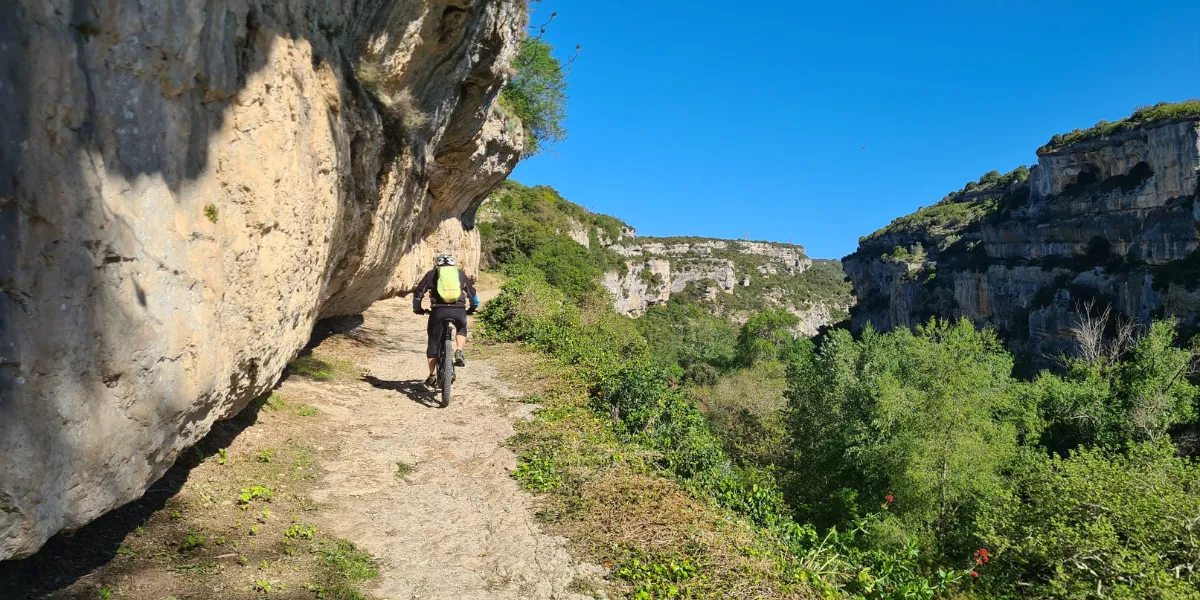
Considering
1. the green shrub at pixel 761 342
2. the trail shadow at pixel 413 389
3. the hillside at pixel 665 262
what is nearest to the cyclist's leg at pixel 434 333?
the trail shadow at pixel 413 389

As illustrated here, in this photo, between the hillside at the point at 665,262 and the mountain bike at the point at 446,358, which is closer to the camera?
the mountain bike at the point at 446,358

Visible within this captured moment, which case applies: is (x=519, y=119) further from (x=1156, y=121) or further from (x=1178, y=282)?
(x=1156, y=121)

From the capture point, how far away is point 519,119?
13.4 meters

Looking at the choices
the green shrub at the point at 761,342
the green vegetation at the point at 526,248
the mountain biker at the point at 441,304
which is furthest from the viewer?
the green shrub at the point at 761,342

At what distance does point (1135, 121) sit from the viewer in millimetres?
48219

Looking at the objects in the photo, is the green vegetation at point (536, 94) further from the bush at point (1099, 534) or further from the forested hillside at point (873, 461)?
the bush at point (1099, 534)

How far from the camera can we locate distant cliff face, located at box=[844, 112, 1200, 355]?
42125 mm

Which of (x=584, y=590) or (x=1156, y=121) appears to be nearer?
(x=584, y=590)

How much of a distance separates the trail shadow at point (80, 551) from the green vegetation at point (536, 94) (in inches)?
421

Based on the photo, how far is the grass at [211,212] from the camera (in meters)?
3.08

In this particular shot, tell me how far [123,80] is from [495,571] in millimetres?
2986

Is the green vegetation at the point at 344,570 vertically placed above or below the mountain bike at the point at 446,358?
below

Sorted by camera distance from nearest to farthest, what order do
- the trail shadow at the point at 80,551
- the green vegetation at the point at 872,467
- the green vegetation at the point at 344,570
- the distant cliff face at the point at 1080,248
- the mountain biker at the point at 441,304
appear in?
the trail shadow at the point at 80,551 → the green vegetation at the point at 344,570 → the green vegetation at the point at 872,467 → the mountain biker at the point at 441,304 → the distant cliff face at the point at 1080,248

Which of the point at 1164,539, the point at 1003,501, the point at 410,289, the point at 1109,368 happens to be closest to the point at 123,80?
the point at 410,289
